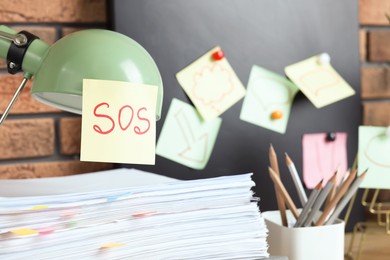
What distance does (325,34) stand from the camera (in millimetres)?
1149

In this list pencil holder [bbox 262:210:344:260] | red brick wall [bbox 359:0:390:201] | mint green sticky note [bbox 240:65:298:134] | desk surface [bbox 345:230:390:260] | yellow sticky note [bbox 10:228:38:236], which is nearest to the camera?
yellow sticky note [bbox 10:228:38:236]

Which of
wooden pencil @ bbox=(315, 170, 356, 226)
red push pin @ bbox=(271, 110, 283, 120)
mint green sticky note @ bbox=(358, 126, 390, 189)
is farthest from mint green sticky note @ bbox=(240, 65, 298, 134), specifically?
wooden pencil @ bbox=(315, 170, 356, 226)

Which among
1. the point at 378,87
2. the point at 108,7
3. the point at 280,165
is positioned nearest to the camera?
the point at 108,7

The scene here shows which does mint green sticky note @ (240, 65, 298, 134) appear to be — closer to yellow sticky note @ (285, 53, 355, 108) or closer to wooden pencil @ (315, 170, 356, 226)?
yellow sticky note @ (285, 53, 355, 108)

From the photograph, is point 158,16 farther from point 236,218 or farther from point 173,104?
point 236,218

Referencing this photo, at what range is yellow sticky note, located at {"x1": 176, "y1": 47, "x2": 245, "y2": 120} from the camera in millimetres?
1049

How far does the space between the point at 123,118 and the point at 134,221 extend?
4.4 inches

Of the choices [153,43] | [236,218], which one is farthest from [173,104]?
[236,218]

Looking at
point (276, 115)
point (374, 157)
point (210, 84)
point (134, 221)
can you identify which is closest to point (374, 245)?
point (374, 157)

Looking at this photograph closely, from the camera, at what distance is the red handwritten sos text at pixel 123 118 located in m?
0.65

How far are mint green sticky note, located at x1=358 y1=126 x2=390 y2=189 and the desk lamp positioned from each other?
50 centimetres

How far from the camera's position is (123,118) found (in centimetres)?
66

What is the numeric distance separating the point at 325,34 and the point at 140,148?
1.95 ft

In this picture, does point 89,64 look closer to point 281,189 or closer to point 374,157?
point 281,189
